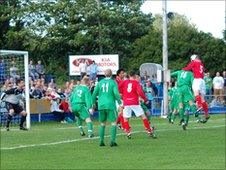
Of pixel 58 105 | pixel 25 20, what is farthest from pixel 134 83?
pixel 25 20

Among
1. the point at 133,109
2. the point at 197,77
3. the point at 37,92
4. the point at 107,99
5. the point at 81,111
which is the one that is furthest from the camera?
the point at 37,92

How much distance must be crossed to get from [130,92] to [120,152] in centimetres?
474

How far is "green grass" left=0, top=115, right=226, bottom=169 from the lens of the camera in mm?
14539

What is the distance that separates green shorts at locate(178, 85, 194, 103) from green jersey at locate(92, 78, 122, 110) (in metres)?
6.27

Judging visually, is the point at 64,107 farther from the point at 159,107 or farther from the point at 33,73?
the point at 159,107

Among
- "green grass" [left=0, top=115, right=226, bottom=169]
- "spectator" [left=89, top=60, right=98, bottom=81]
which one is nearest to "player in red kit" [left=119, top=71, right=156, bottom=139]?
"green grass" [left=0, top=115, right=226, bottom=169]

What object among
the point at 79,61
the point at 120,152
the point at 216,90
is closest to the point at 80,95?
the point at 120,152

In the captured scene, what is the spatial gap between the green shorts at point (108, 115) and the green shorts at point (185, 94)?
636cm

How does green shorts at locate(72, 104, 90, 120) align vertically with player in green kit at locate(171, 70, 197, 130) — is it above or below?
below

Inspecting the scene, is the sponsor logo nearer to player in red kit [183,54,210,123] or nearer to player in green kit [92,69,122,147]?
player in red kit [183,54,210,123]

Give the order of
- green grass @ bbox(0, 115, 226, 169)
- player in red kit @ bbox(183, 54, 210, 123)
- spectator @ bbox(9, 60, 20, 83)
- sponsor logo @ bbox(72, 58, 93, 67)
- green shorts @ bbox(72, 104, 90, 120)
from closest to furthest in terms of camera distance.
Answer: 1. green grass @ bbox(0, 115, 226, 169)
2. green shorts @ bbox(72, 104, 90, 120)
3. player in red kit @ bbox(183, 54, 210, 123)
4. spectator @ bbox(9, 60, 20, 83)
5. sponsor logo @ bbox(72, 58, 93, 67)

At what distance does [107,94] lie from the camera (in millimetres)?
19453

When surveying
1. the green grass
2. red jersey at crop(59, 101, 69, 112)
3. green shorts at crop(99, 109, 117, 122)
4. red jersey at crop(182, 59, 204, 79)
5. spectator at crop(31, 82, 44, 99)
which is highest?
red jersey at crop(182, 59, 204, 79)

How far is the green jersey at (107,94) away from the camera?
19281 mm
